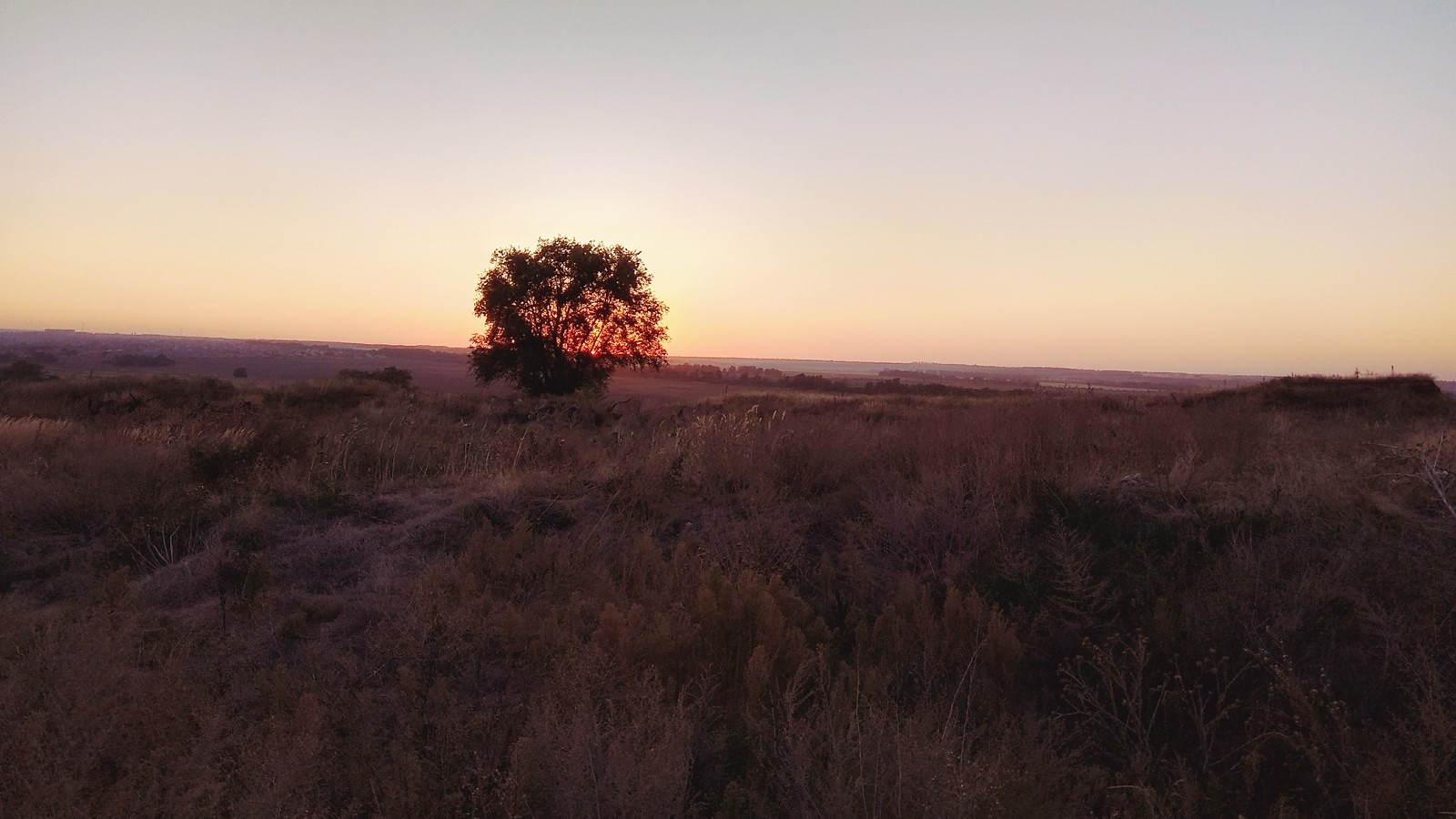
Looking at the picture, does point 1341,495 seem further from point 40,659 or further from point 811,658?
point 40,659

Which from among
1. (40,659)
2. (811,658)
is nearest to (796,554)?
(811,658)

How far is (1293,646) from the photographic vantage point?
388 centimetres

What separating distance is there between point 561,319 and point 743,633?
23975 millimetres

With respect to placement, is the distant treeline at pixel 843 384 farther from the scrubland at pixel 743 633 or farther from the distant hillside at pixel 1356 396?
the scrubland at pixel 743 633

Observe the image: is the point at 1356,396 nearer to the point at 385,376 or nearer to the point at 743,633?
the point at 743,633

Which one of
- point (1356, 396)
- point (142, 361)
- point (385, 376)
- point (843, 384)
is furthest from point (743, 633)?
point (142, 361)

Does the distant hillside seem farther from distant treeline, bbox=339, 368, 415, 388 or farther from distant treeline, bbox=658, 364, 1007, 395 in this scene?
distant treeline, bbox=339, 368, 415, 388

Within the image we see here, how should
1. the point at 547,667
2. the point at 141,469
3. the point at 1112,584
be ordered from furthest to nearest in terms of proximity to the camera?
the point at 141,469
the point at 1112,584
the point at 547,667

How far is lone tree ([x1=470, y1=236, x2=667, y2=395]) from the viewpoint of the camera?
26094 millimetres

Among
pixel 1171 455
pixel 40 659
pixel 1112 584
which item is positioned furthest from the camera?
pixel 1171 455

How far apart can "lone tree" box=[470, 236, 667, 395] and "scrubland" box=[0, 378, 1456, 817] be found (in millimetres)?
18440

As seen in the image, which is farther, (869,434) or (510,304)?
(510,304)

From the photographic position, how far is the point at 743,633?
3955mm

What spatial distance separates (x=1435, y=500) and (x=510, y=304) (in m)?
25.3
